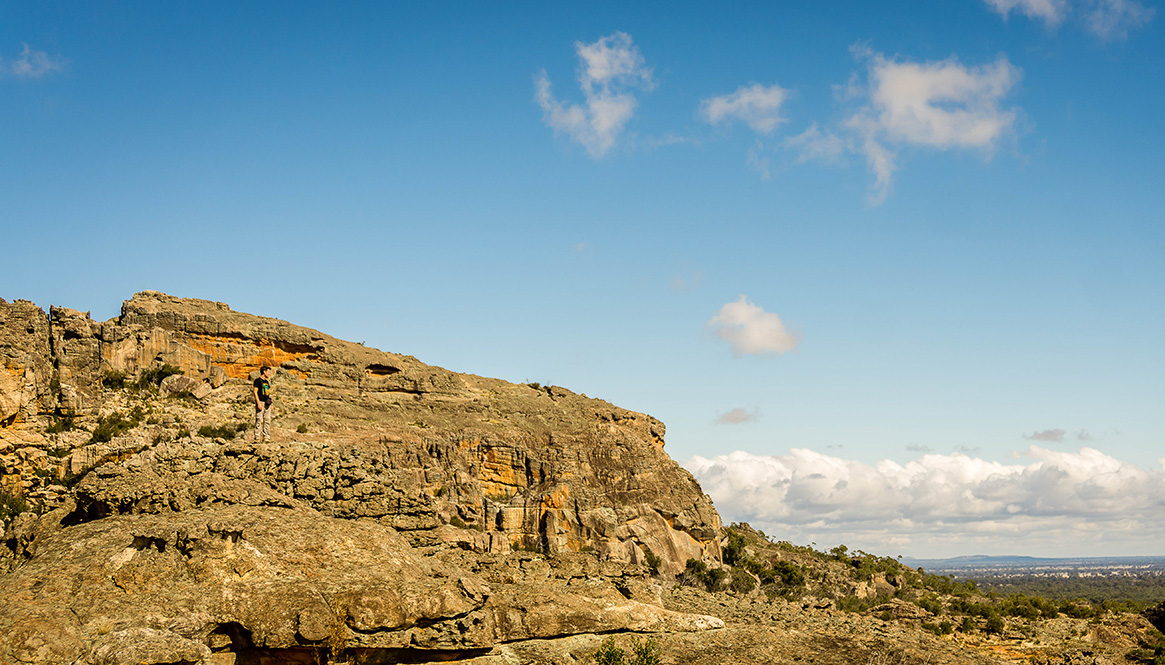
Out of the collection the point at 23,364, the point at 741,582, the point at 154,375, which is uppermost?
the point at 154,375

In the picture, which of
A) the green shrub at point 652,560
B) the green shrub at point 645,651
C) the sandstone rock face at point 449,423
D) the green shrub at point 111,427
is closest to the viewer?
the green shrub at point 645,651

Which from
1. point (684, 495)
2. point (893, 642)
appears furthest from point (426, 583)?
point (684, 495)

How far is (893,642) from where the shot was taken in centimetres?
2128

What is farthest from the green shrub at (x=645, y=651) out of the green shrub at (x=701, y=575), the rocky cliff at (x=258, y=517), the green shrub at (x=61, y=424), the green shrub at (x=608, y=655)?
the green shrub at (x=61, y=424)

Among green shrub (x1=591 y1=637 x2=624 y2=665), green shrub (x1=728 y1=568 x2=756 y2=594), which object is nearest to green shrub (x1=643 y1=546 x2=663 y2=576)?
green shrub (x1=728 y1=568 x2=756 y2=594)

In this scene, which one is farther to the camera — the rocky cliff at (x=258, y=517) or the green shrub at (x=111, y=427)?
the green shrub at (x=111, y=427)

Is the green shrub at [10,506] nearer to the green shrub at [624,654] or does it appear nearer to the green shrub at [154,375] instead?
the green shrub at [154,375]

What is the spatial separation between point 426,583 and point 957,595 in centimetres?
3832

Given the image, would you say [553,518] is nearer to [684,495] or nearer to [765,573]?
[684,495]

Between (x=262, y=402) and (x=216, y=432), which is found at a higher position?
(x=262, y=402)

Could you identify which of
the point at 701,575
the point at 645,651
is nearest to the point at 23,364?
the point at 645,651

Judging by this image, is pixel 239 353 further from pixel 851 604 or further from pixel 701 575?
pixel 851 604

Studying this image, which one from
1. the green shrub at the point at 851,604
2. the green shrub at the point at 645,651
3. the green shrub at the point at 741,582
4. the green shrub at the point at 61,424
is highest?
the green shrub at the point at 61,424

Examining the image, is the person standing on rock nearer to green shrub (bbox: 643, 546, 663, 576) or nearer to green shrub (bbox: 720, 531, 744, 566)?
green shrub (bbox: 643, 546, 663, 576)
